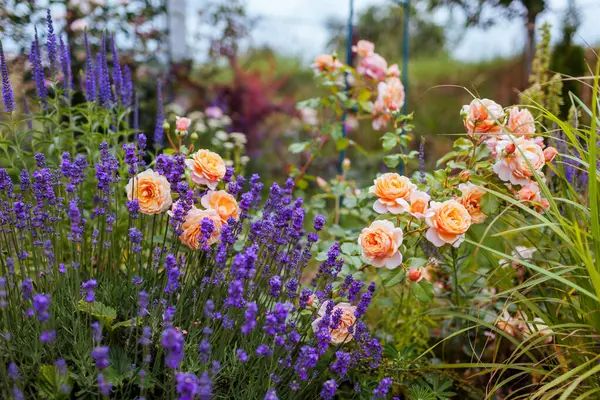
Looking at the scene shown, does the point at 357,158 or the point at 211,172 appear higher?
the point at 211,172

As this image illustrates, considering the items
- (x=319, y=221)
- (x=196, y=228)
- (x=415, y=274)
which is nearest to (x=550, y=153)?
(x=415, y=274)

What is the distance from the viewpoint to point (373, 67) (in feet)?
8.71

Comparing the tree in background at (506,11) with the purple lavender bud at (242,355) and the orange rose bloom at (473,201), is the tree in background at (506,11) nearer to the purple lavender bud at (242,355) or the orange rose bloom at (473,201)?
the orange rose bloom at (473,201)

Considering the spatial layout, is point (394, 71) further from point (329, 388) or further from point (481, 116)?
point (329, 388)

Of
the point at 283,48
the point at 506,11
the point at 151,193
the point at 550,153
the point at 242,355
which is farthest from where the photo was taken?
the point at 283,48

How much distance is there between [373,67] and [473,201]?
1.08 metres

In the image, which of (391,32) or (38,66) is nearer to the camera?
(38,66)

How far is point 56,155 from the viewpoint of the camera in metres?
2.27

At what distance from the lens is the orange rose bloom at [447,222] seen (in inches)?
64.7

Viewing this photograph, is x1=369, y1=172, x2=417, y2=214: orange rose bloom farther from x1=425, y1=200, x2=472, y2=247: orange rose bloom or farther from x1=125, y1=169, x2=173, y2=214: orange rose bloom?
x1=125, y1=169, x2=173, y2=214: orange rose bloom

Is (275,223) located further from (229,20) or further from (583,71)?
(229,20)

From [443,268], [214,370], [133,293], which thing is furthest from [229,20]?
[214,370]

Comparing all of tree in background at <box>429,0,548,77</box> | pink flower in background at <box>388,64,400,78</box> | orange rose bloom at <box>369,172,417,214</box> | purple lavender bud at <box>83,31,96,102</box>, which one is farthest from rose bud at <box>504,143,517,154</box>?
tree in background at <box>429,0,548,77</box>

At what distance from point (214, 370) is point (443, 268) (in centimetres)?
132
